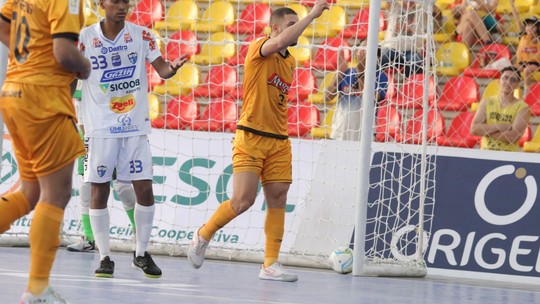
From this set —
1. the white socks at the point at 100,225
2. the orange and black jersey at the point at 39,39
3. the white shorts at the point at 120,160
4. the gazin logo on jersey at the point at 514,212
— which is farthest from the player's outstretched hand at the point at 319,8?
the gazin logo on jersey at the point at 514,212

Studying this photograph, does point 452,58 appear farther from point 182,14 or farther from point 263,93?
point 263,93

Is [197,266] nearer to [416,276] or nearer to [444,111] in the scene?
[416,276]

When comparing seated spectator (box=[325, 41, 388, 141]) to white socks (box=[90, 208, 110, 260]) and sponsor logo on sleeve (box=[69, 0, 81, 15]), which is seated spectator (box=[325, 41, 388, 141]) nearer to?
white socks (box=[90, 208, 110, 260])

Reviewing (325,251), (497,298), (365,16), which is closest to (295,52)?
(365,16)

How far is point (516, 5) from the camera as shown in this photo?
1405 centimetres

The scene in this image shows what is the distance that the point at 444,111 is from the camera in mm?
13312

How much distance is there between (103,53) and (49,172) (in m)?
2.56

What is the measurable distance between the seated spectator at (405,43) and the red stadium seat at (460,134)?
219cm

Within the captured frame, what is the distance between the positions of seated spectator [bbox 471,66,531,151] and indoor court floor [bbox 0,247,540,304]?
2296 millimetres

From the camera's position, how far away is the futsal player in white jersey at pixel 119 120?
7.97m

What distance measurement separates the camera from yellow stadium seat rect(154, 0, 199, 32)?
47.1 ft

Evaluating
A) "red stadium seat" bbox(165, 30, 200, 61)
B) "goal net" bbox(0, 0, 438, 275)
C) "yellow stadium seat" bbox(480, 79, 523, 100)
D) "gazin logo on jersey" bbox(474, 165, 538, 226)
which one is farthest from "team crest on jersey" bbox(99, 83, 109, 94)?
"yellow stadium seat" bbox(480, 79, 523, 100)

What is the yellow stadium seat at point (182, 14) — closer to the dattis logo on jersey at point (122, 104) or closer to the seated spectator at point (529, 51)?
the seated spectator at point (529, 51)

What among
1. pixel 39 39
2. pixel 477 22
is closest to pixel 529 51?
pixel 477 22
